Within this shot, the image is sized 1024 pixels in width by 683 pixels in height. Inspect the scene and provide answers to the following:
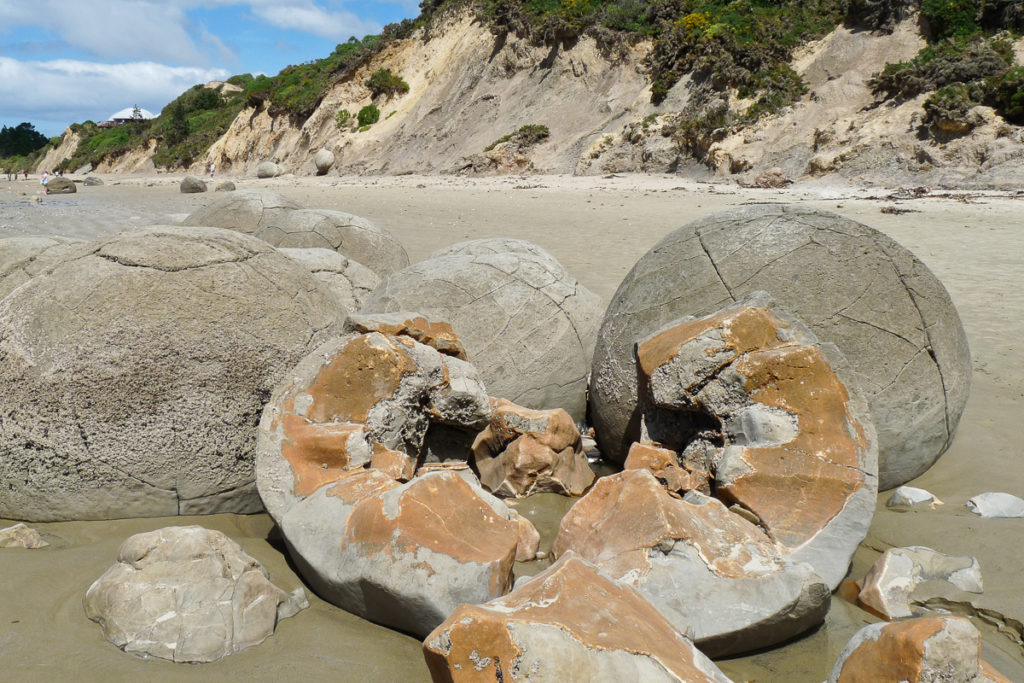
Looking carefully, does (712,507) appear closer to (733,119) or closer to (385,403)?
(385,403)

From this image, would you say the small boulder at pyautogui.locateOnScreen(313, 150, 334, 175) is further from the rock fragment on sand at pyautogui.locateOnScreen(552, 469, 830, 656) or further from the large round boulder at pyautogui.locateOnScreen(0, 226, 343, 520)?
the rock fragment on sand at pyautogui.locateOnScreen(552, 469, 830, 656)

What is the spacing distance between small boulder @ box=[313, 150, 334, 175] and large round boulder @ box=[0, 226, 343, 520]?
28.8 metres

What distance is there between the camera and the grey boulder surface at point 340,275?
229 inches

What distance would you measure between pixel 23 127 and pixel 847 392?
9778cm

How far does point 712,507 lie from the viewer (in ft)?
10.1

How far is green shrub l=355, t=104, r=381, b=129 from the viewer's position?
106 feet

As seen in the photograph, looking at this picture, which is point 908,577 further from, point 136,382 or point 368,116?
point 368,116

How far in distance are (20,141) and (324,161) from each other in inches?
2568

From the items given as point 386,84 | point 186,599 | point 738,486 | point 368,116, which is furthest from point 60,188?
point 738,486

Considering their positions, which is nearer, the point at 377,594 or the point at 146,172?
the point at 377,594

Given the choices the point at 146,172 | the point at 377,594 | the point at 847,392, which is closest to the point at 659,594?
the point at 377,594

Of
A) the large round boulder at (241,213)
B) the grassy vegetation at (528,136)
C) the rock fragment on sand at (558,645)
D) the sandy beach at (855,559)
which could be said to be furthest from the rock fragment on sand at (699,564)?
the grassy vegetation at (528,136)

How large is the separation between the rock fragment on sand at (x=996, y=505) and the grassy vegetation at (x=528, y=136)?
860 inches

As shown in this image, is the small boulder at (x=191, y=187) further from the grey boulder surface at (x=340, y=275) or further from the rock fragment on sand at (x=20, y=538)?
the rock fragment on sand at (x=20, y=538)
